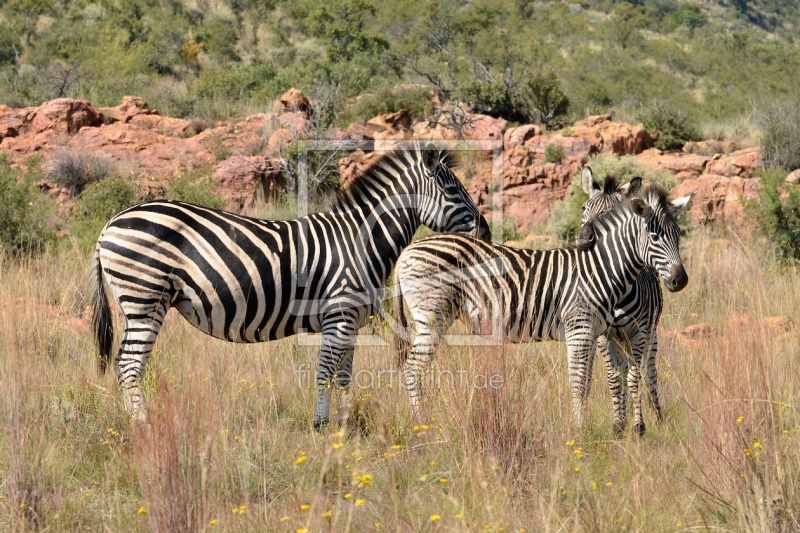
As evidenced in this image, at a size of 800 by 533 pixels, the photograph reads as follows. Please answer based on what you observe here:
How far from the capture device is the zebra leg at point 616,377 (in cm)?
620

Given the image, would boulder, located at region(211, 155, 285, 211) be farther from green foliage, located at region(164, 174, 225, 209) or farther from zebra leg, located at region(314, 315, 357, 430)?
zebra leg, located at region(314, 315, 357, 430)

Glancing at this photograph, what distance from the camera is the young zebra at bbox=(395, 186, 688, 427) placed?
20.1 feet

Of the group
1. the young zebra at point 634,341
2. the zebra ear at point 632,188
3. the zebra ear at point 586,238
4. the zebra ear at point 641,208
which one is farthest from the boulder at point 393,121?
the zebra ear at point 641,208

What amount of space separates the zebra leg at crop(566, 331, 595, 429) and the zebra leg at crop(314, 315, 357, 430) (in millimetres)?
A: 1577

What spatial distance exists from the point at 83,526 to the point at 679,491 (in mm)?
3086

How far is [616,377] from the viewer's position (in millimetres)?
6391

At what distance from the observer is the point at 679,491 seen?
4.63m

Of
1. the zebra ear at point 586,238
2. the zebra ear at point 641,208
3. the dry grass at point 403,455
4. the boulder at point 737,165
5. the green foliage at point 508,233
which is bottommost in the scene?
the dry grass at point 403,455

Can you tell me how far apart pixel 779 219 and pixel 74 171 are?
11.8m

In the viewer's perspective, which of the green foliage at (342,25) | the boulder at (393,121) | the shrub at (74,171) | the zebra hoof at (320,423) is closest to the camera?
the zebra hoof at (320,423)

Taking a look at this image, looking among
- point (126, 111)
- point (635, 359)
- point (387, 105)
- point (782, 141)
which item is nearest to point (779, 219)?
point (782, 141)

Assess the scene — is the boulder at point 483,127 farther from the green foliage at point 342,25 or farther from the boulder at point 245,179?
the green foliage at point 342,25

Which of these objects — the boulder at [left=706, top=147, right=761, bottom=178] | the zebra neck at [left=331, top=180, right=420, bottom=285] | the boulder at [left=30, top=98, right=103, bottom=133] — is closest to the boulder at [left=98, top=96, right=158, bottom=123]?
the boulder at [left=30, top=98, right=103, bottom=133]

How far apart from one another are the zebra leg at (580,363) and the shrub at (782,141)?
11734 mm
